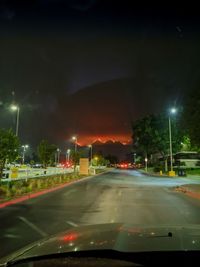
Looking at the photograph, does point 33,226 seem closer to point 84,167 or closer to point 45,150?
point 45,150

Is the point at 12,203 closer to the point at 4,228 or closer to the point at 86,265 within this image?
the point at 4,228

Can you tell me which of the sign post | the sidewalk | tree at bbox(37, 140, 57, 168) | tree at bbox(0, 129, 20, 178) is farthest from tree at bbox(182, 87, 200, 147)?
the sign post

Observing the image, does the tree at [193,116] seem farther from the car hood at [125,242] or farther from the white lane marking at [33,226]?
the car hood at [125,242]

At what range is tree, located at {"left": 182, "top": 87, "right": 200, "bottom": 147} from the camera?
1048 inches

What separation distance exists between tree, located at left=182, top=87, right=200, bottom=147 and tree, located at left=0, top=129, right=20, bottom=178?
11.5 m

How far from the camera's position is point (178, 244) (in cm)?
371

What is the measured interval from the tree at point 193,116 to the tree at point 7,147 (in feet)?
37.6

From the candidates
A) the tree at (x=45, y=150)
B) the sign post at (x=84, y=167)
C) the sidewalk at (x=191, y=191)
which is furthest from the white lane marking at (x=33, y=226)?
the sign post at (x=84, y=167)

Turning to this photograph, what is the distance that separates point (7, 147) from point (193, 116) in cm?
1213

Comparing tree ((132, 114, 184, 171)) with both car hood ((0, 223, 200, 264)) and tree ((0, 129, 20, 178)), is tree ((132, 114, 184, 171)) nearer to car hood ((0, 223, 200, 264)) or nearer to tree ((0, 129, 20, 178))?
tree ((0, 129, 20, 178))

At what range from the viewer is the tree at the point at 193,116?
26625 millimetres

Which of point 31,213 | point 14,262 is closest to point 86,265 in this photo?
point 14,262

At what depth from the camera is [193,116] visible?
89.4 ft

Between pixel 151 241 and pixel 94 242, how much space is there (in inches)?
21.8
